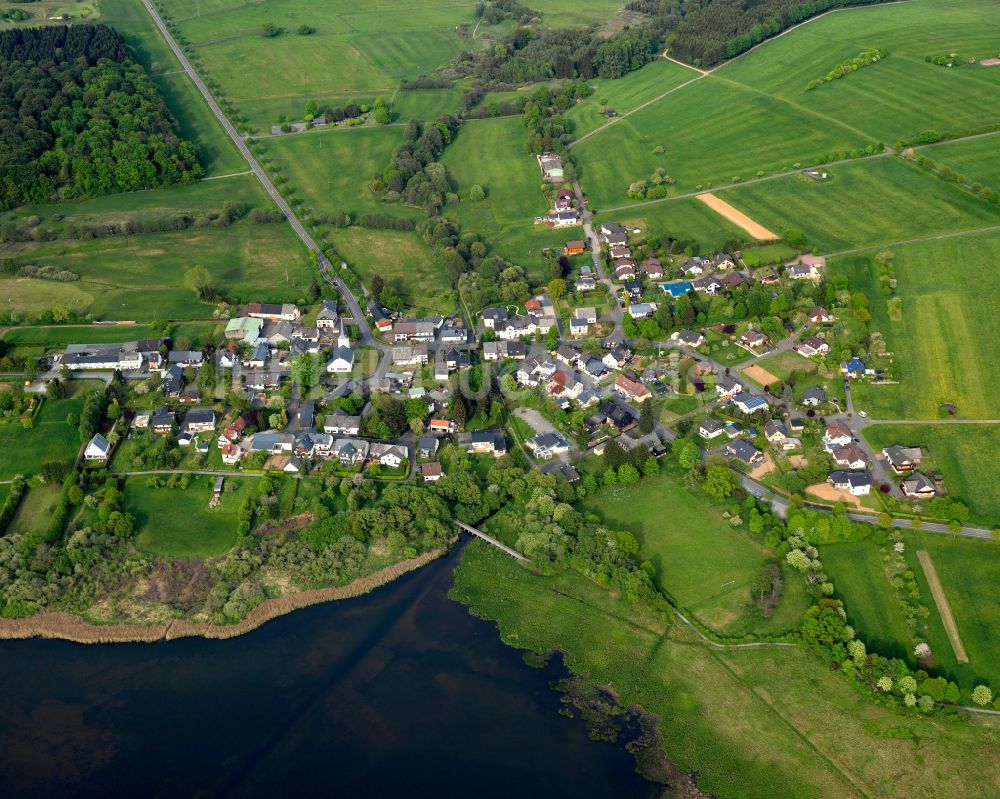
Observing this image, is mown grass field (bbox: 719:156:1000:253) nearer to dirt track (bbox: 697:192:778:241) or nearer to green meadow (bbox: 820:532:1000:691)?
dirt track (bbox: 697:192:778:241)

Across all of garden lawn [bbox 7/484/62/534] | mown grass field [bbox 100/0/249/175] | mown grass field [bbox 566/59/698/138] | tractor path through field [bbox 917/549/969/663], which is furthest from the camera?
mown grass field [bbox 566/59/698/138]

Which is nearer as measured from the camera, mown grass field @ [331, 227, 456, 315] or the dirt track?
mown grass field @ [331, 227, 456, 315]

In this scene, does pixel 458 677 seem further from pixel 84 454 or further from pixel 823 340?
pixel 823 340

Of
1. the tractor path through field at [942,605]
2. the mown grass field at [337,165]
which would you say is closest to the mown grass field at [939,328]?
the tractor path through field at [942,605]

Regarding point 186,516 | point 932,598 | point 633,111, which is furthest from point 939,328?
point 186,516

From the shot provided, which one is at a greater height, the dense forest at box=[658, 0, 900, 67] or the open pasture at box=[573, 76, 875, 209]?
the dense forest at box=[658, 0, 900, 67]

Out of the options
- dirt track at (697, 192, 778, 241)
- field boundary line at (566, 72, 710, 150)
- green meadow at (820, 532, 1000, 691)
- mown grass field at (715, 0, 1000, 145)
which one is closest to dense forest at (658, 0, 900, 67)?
mown grass field at (715, 0, 1000, 145)

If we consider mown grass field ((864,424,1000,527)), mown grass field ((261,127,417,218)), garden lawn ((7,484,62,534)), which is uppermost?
mown grass field ((261,127,417,218))

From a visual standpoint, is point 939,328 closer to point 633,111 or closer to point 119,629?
point 633,111
